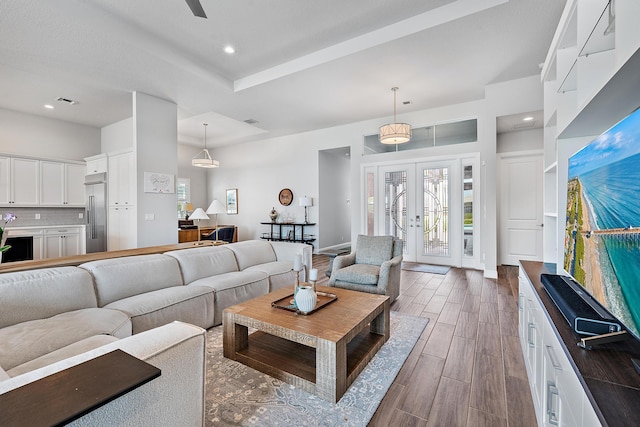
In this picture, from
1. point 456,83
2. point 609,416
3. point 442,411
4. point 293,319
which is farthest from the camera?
point 456,83

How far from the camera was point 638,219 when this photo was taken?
0.94 m

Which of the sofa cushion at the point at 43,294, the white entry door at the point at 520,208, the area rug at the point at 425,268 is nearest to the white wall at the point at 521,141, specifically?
the white entry door at the point at 520,208

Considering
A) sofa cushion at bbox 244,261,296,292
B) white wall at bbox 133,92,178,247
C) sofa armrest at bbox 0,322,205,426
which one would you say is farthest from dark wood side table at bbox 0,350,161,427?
white wall at bbox 133,92,178,247

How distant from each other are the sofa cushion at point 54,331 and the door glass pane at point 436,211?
5343 mm

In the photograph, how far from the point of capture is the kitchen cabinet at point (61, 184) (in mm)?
5641

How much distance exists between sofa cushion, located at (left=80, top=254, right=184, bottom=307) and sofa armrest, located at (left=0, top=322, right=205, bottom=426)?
1.62m

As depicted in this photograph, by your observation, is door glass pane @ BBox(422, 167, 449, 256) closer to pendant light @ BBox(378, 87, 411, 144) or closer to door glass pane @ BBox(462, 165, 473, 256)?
door glass pane @ BBox(462, 165, 473, 256)

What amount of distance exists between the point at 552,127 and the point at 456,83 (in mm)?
2476

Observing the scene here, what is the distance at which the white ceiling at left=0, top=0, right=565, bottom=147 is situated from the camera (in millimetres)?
3008

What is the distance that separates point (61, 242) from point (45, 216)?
96cm

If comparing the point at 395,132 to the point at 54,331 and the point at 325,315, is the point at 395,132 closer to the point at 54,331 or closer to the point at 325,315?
the point at 325,315

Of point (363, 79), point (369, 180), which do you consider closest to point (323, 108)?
point (363, 79)

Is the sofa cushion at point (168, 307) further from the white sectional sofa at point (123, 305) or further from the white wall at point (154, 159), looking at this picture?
the white wall at point (154, 159)

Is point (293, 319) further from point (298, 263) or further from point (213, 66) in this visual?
point (213, 66)
